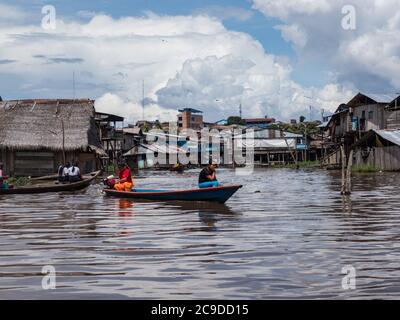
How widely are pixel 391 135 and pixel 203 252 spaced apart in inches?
1228

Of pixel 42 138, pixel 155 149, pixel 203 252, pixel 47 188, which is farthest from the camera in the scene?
pixel 155 149

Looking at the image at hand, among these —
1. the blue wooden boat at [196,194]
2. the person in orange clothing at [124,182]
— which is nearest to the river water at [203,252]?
the blue wooden boat at [196,194]

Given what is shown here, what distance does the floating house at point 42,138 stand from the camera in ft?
100

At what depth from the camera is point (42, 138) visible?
1216 inches

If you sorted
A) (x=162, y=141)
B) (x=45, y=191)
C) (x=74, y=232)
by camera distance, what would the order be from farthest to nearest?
(x=162, y=141)
(x=45, y=191)
(x=74, y=232)

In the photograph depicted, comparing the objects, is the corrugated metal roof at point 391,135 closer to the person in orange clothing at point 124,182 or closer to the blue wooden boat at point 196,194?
the person in orange clothing at point 124,182

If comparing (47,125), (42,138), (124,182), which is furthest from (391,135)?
(124,182)

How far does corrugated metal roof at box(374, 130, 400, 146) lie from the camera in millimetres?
36456

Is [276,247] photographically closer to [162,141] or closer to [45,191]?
[45,191]

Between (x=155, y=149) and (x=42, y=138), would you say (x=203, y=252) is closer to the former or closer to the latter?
(x=42, y=138)

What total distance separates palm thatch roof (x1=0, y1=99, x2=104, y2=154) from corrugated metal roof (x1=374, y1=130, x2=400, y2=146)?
16.9 m
